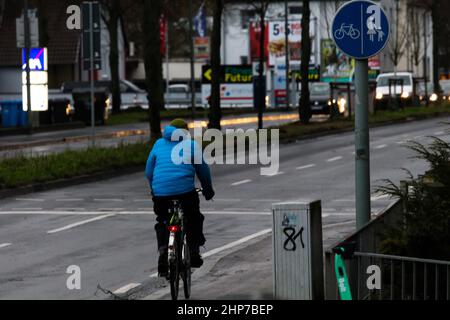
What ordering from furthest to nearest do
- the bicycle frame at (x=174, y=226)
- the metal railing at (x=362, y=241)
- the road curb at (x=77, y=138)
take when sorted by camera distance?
the road curb at (x=77, y=138) < the bicycle frame at (x=174, y=226) < the metal railing at (x=362, y=241)

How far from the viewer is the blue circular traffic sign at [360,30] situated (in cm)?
1324

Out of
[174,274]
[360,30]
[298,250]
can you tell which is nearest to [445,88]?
[360,30]

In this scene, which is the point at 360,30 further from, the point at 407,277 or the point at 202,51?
the point at 202,51

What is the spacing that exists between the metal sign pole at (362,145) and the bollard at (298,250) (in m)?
1.86

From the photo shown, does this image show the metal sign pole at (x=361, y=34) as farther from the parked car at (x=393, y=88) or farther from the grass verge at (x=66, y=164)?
the parked car at (x=393, y=88)

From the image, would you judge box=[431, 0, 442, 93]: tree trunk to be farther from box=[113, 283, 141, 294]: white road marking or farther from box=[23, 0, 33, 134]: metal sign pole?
box=[113, 283, 141, 294]: white road marking

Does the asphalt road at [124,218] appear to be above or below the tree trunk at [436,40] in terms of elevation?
below

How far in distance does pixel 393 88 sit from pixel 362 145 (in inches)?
2441

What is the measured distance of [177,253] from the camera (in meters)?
12.8

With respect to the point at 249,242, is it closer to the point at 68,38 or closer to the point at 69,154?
the point at 69,154

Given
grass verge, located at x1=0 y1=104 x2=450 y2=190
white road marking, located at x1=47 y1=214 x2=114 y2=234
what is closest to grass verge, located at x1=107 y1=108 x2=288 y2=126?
grass verge, located at x1=0 y1=104 x2=450 y2=190

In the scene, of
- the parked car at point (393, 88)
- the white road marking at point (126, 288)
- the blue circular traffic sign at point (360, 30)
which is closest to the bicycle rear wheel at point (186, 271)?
the white road marking at point (126, 288)

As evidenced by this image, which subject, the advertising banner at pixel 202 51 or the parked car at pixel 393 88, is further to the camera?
the advertising banner at pixel 202 51
